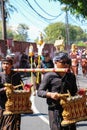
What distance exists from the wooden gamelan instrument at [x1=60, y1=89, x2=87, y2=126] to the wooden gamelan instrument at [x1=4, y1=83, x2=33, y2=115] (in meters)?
0.94

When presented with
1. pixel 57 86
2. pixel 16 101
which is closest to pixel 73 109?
pixel 57 86

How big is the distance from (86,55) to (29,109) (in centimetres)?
2205

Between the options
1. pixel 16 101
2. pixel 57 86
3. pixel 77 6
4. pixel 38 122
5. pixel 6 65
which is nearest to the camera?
pixel 57 86

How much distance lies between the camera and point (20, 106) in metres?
6.24

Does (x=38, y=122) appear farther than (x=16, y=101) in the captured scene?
Yes

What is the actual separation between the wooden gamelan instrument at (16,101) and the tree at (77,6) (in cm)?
1145

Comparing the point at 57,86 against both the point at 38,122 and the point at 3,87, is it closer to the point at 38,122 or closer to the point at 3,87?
the point at 3,87

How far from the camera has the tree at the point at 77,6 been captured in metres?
17.4

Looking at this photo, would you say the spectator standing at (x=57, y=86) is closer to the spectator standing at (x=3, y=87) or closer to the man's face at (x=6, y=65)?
the spectator standing at (x=3, y=87)

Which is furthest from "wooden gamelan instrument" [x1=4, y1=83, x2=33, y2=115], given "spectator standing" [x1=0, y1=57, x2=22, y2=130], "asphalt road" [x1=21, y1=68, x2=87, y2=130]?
"asphalt road" [x1=21, y1=68, x2=87, y2=130]

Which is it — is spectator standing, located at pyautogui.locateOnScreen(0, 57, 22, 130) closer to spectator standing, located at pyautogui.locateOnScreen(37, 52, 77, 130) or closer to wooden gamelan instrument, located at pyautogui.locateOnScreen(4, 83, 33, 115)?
wooden gamelan instrument, located at pyautogui.locateOnScreen(4, 83, 33, 115)

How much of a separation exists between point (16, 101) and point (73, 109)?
3.42ft

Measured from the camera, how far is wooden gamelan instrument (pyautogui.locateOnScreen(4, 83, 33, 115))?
6.17m

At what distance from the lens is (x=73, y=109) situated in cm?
544
